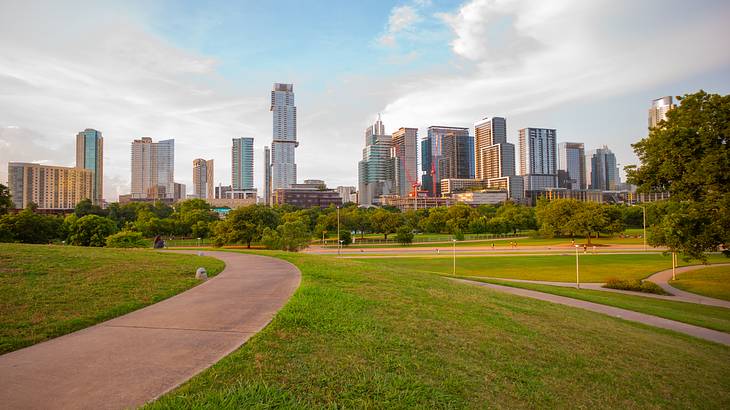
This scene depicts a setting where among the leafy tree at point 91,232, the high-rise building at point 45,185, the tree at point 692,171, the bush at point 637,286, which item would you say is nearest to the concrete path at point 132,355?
the tree at point 692,171

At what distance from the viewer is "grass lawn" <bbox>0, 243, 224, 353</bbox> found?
6.58 meters

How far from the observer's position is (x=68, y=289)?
8992 mm

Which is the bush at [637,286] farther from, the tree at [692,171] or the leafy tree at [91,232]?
the leafy tree at [91,232]

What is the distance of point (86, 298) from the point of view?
837 centimetres

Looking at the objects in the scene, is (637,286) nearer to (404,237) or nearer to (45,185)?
(404,237)

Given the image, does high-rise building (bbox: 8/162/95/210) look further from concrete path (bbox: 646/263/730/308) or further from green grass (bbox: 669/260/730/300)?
green grass (bbox: 669/260/730/300)

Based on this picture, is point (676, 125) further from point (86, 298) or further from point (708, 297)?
point (86, 298)

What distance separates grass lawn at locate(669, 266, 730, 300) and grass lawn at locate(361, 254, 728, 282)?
336cm

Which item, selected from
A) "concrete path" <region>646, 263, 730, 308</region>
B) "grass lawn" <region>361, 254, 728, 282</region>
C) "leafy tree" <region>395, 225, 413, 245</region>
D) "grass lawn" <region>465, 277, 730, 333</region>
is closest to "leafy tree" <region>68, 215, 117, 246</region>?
"grass lawn" <region>361, 254, 728, 282</region>

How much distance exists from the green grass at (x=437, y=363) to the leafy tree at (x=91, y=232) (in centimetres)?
4573

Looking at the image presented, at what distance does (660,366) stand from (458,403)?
6360 mm

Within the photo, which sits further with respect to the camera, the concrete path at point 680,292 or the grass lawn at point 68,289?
the concrete path at point 680,292

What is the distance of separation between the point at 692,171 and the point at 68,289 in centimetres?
3127

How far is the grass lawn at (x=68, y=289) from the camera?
6.58 meters
